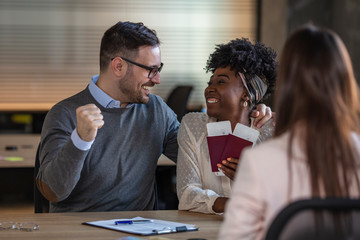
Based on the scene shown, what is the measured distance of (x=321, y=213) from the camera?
0.91 meters

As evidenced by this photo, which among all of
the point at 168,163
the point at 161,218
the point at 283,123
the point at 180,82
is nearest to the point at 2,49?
the point at 180,82

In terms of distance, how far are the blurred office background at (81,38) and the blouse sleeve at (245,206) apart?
5.56 metres

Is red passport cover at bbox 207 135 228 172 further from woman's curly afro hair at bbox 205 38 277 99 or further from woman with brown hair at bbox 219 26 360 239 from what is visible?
woman with brown hair at bbox 219 26 360 239

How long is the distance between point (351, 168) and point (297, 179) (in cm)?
10

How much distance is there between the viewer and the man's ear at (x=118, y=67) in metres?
2.39

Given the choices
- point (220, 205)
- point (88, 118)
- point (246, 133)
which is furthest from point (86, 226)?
point (246, 133)

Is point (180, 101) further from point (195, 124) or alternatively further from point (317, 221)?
point (317, 221)

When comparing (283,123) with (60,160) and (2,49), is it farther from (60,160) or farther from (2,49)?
(2,49)

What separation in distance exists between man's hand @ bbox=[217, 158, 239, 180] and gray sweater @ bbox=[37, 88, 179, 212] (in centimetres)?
46

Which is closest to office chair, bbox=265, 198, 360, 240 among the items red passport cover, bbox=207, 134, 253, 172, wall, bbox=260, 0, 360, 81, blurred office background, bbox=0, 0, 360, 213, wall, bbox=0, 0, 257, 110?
red passport cover, bbox=207, 134, 253, 172

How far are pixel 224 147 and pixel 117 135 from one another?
49 cm

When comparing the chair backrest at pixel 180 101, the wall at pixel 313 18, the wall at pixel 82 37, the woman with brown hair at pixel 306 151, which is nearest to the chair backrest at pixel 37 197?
the woman with brown hair at pixel 306 151

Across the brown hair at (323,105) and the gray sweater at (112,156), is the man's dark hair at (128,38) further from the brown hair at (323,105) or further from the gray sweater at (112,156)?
the brown hair at (323,105)

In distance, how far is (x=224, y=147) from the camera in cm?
201
